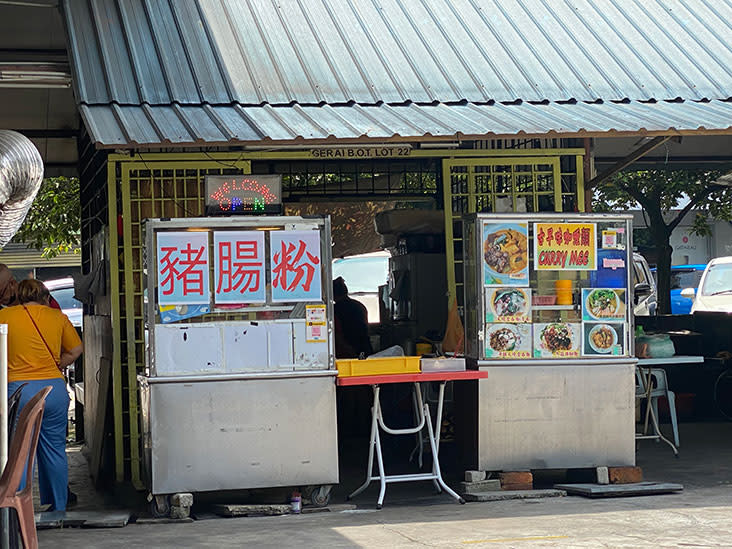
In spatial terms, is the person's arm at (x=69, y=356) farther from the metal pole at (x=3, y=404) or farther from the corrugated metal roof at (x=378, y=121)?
the metal pole at (x=3, y=404)

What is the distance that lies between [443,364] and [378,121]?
6.36 feet

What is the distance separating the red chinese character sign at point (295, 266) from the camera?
824cm

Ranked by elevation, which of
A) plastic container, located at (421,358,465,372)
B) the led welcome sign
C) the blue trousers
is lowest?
the blue trousers

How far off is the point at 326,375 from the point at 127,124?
7.76 feet

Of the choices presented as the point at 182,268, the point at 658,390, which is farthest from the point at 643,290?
the point at 182,268

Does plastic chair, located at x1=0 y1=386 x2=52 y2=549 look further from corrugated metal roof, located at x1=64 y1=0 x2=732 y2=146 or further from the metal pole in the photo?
corrugated metal roof, located at x1=64 y1=0 x2=732 y2=146

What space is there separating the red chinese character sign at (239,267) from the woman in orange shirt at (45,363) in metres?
1.30

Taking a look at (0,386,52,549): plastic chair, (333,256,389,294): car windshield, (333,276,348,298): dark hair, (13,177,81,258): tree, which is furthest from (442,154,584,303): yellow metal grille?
(333,256,389,294): car windshield

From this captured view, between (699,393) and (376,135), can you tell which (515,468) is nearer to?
(376,135)

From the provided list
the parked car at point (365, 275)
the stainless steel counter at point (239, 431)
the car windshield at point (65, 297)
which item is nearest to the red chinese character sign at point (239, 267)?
the stainless steel counter at point (239, 431)

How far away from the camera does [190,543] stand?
715 centimetres

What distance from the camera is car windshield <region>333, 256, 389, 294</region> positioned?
2152 centimetres

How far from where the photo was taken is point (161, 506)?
8039 millimetres

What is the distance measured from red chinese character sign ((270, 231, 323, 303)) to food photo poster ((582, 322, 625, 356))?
2.13 metres
